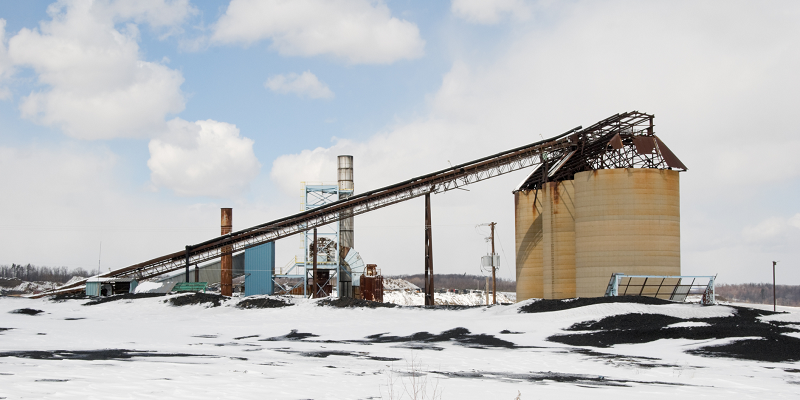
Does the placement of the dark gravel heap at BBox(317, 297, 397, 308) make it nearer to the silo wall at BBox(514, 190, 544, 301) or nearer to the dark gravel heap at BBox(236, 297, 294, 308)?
the dark gravel heap at BBox(236, 297, 294, 308)

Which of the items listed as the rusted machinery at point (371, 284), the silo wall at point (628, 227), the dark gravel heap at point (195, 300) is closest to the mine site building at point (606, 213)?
the silo wall at point (628, 227)

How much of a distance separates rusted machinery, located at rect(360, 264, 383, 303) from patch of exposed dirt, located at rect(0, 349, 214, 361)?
39596mm

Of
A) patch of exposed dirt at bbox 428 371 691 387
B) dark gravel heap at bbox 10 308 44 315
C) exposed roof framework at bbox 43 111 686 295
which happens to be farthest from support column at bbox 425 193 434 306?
patch of exposed dirt at bbox 428 371 691 387

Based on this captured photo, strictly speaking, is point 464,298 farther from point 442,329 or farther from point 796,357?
point 796,357

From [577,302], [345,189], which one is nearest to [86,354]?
[577,302]

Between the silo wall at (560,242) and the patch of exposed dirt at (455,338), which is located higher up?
the silo wall at (560,242)

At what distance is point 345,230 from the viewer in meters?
60.8

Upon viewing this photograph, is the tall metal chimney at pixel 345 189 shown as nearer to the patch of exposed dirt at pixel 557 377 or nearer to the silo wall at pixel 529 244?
the silo wall at pixel 529 244

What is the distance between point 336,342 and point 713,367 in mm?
13081

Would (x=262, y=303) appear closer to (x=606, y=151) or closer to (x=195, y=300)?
(x=195, y=300)

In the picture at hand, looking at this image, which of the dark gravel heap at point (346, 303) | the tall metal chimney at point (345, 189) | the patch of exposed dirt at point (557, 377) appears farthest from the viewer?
the tall metal chimney at point (345, 189)

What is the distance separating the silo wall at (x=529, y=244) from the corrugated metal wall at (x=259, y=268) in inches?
895

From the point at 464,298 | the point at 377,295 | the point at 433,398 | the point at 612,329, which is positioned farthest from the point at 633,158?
the point at 464,298

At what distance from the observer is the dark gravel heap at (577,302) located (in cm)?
3031
